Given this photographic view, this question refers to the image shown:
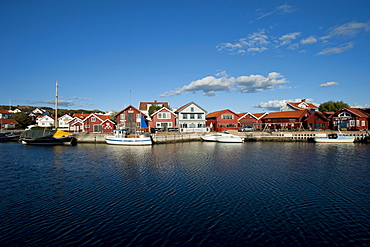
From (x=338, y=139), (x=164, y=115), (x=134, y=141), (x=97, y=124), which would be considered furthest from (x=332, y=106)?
(x=97, y=124)

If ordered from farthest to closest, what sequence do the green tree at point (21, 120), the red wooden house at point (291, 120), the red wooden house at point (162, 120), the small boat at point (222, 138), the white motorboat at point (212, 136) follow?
1. the green tree at point (21, 120)
2. the red wooden house at point (291, 120)
3. the red wooden house at point (162, 120)
4. the white motorboat at point (212, 136)
5. the small boat at point (222, 138)

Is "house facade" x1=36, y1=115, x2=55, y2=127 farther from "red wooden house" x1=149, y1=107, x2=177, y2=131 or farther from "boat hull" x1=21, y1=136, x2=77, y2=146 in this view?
"red wooden house" x1=149, y1=107, x2=177, y2=131

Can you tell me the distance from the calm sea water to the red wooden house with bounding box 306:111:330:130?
44.7 meters

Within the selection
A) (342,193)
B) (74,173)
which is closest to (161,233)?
(342,193)

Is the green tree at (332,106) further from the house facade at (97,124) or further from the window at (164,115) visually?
the house facade at (97,124)

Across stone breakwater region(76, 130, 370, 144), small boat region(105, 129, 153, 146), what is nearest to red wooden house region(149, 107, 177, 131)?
stone breakwater region(76, 130, 370, 144)

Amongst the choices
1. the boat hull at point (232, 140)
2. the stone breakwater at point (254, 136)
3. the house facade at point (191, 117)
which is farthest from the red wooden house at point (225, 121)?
the boat hull at point (232, 140)

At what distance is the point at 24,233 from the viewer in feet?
34.4

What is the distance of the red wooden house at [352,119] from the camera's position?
5825cm

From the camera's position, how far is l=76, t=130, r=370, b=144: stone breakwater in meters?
50.7

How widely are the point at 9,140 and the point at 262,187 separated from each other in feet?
216

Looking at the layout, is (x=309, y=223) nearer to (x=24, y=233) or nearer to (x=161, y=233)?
(x=161, y=233)

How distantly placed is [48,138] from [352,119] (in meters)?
75.7

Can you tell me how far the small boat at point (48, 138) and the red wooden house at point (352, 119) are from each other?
67940mm
